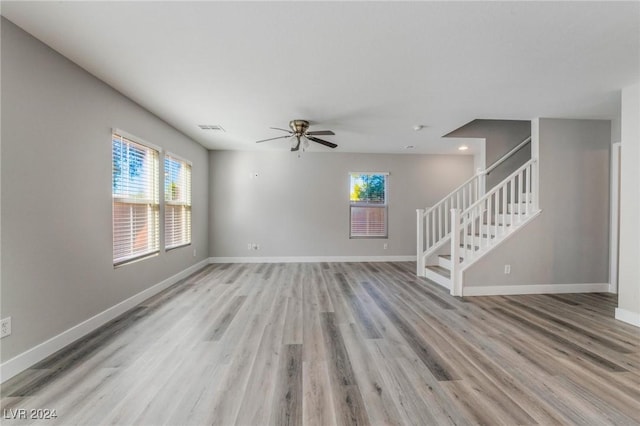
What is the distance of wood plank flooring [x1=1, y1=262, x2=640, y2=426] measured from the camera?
154 cm

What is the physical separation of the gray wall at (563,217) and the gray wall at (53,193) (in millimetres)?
4680

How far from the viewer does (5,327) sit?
5.96ft

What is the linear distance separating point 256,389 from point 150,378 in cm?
80

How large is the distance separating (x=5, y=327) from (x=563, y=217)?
6243 millimetres

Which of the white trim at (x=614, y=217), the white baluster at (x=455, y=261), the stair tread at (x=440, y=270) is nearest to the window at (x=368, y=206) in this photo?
the stair tread at (x=440, y=270)

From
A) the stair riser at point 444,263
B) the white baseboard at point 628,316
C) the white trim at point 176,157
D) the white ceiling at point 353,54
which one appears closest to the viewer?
the white ceiling at point 353,54

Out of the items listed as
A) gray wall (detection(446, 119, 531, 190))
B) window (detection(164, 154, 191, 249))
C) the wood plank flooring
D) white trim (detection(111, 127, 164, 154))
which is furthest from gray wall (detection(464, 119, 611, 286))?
white trim (detection(111, 127, 164, 154))

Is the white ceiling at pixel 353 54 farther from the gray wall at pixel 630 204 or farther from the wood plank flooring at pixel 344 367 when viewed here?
the wood plank flooring at pixel 344 367

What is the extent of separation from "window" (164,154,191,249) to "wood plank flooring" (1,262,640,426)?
1334mm

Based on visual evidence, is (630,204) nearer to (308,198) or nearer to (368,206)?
(368,206)

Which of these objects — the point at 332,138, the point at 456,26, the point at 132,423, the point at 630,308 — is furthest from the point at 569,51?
the point at 132,423

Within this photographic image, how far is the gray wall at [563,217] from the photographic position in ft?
12.5

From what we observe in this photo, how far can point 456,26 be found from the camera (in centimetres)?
188

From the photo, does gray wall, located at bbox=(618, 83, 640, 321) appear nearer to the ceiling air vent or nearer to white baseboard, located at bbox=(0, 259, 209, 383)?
the ceiling air vent
